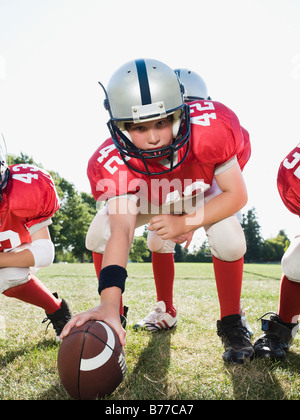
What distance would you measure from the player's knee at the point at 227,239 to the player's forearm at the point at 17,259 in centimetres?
102

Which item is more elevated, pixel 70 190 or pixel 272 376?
pixel 272 376

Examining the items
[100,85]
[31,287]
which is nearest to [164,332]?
[31,287]

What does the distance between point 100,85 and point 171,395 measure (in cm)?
148

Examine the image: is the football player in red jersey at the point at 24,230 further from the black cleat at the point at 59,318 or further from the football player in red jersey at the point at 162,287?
the football player in red jersey at the point at 162,287

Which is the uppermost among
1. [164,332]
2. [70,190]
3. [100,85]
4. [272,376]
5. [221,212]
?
[100,85]

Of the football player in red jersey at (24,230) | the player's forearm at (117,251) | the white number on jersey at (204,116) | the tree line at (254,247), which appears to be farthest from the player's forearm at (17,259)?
the tree line at (254,247)

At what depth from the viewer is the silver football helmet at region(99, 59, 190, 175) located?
1.72 m

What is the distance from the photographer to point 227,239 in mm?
1957

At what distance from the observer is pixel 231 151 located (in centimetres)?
187

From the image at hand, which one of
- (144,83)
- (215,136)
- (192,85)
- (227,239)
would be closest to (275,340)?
(227,239)

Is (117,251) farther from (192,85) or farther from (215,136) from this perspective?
(192,85)

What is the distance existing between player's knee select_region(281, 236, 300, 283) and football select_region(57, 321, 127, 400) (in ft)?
3.06
